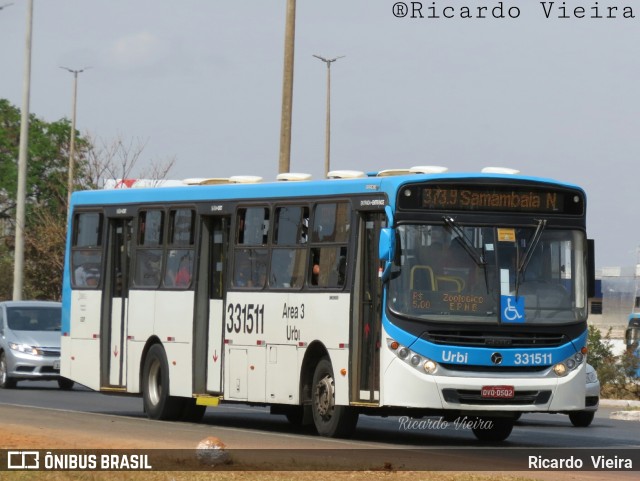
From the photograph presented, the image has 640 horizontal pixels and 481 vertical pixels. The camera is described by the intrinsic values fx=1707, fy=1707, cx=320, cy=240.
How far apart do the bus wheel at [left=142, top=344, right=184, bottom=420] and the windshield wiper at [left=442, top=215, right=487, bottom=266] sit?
5790 mm

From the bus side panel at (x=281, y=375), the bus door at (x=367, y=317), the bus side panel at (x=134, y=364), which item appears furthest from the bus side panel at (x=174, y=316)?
the bus door at (x=367, y=317)

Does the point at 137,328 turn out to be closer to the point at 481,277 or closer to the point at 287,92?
the point at 481,277

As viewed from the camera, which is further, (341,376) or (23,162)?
(23,162)

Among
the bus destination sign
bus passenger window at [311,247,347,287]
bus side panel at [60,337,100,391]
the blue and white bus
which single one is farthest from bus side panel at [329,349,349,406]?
bus side panel at [60,337,100,391]

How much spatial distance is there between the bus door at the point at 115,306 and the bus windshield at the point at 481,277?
6556 millimetres

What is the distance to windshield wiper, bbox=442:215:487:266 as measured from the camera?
18688 millimetres

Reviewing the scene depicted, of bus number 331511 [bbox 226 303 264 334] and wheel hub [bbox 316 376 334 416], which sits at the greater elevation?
bus number 331511 [bbox 226 303 264 334]

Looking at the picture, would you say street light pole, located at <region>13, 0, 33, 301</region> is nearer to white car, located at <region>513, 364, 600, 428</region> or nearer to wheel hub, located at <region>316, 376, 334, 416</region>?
white car, located at <region>513, 364, 600, 428</region>

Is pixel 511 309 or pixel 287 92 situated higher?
pixel 287 92

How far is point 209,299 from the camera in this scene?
22.4 meters

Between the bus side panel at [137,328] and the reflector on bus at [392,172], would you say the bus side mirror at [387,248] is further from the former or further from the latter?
the bus side panel at [137,328]

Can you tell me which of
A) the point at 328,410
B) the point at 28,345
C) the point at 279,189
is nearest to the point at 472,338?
the point at 328,410

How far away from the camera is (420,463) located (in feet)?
52.9

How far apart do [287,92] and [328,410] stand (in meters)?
12.4
